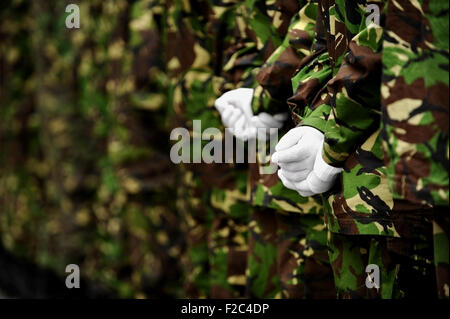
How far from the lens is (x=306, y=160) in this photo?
1204 millimetres

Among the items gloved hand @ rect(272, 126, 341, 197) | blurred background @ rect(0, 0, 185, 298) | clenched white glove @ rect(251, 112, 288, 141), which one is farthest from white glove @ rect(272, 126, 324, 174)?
blurred background @ rect(0, 0, 185, 298)

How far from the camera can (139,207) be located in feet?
8.05

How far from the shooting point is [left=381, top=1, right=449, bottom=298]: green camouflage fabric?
3.06 ft

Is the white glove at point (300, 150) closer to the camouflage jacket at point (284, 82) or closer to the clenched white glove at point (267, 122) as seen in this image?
the camouflage jacket at point (284, 82)

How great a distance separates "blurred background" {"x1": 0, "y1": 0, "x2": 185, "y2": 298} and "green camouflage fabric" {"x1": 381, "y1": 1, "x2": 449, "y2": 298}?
1.40 meters

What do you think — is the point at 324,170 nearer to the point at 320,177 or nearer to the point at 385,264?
the point at 320,177

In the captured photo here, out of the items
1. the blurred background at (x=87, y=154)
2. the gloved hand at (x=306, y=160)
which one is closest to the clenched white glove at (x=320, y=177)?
the gloved hand at (x=306, y=160)

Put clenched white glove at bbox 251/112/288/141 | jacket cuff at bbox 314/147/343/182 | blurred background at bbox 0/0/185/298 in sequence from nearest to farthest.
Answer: jacket cuff at bbox 314/147/343/182 → clenched white glove at bbox 251/112/288/141 → blurred background at bbox 0/0/185/298

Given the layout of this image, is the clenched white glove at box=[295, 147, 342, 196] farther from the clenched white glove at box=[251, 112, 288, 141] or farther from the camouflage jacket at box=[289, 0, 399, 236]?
the clenched white glove at box=[251, 112, 288, 141]

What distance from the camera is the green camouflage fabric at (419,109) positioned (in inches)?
36.8

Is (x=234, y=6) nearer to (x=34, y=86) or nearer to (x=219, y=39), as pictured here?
(x=219, y=39)

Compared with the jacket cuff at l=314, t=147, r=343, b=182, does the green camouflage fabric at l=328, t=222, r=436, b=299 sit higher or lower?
lower

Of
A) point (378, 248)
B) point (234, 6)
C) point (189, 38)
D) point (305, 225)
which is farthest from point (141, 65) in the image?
point (378, 248)

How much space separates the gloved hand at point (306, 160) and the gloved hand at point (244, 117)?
1.05 ft
